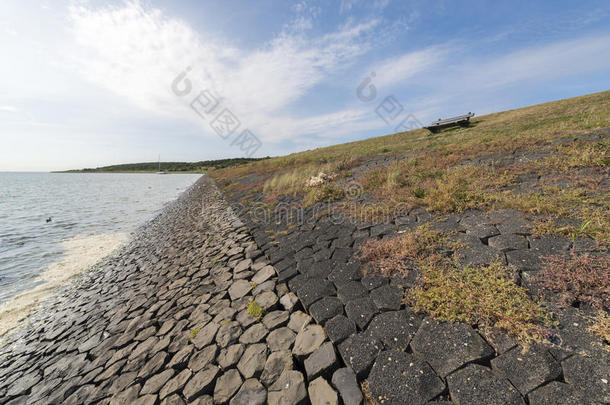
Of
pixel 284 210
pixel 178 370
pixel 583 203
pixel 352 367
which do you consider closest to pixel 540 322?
pixel 352 367

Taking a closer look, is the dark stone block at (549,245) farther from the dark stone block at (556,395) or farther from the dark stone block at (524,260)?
the dark stone block at (556,395)

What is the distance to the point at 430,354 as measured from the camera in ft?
7.42

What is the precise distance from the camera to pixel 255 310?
3629mm

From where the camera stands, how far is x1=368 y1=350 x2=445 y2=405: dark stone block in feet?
6.46

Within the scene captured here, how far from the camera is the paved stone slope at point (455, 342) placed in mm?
1836

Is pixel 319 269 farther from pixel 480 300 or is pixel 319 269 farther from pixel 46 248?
pixel 46 248

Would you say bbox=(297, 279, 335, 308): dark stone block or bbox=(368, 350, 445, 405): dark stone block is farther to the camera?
bbox=(297, 279, 335, 308): dark stone block

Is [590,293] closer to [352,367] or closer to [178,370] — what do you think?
[352,367]

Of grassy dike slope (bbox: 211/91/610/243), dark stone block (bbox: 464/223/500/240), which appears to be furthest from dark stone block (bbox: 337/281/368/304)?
grassy dike slope (bbox: 211/91/610/243)

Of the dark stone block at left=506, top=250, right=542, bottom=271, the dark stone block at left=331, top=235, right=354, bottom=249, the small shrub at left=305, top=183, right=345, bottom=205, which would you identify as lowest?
the dark stone block at left=506, top=250, right=542, bottom=271

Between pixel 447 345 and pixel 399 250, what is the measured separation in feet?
5.94

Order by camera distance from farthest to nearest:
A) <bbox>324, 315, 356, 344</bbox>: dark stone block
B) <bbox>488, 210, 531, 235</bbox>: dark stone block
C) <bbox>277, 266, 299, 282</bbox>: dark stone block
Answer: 1. <bbox>277, 266, 299, 282</bbox>: dark stone block
2. <bbox>488, 210, 531, 235</bbox>: dark stone block
3. <bbox>324, 315, 356, 344</bbox>: dark stone block

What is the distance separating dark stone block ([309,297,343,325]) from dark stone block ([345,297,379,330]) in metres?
0.14

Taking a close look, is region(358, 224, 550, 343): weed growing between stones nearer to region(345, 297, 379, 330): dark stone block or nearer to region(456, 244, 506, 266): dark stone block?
region(456, 244, 506, 266): dark stone block
